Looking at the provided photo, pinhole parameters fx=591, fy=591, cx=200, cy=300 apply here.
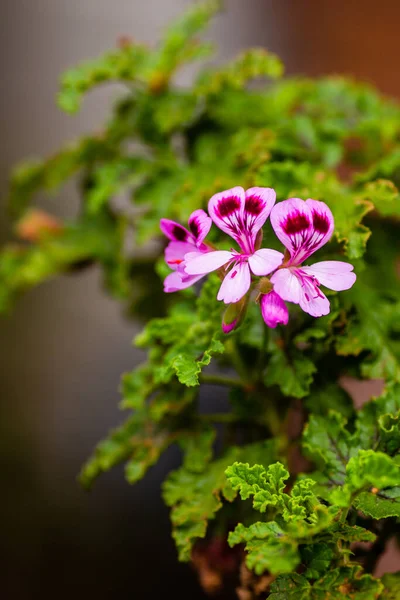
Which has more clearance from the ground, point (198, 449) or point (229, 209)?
point (229, 209)

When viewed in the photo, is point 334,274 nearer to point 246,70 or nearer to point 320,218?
point 320,218

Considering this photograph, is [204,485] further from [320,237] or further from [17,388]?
[17,388]

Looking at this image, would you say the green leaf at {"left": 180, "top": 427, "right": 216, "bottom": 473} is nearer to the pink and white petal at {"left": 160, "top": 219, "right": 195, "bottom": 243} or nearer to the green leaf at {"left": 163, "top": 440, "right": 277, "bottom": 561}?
the green leaf at {"left": 163, "top": 440, "right": 277, "bottom": 561}

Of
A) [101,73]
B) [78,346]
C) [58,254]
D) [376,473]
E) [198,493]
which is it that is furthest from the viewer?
[78,346]

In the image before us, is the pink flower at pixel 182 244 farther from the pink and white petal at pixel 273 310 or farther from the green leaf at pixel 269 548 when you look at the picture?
the green leaf at pixel 269 548

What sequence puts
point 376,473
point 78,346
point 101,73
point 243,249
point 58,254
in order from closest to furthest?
point 376,473
point 243,249
point 101,73
point 58,254
point 78,346

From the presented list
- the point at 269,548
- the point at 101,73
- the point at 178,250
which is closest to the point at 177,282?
the point at 178,250
